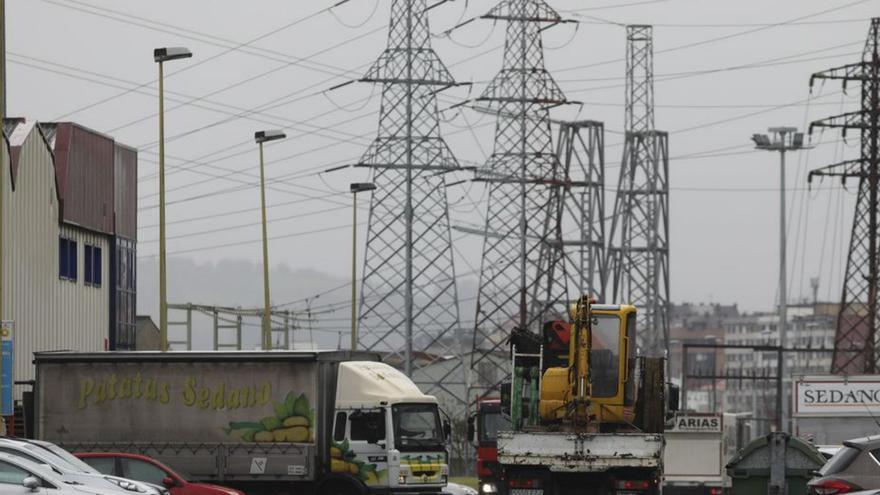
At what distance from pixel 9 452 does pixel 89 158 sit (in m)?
34.5

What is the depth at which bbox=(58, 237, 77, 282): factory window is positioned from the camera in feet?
176

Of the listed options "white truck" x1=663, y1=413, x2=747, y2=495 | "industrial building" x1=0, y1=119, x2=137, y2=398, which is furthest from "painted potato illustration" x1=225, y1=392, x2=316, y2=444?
"white truck" x1=663, y1=413, x2=747, y2=495

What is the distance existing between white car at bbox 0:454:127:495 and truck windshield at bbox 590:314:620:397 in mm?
10902

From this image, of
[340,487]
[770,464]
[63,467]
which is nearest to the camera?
[63,467]

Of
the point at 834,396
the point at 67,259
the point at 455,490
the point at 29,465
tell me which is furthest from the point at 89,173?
the point at 29,465

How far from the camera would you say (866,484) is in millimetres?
21188

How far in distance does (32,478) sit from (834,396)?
42.8 metres

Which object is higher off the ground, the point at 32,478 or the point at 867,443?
the point at 867,443

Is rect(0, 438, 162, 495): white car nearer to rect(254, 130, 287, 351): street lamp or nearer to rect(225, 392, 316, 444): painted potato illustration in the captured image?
rect(225, 392, 316, 444): painted potato illustration

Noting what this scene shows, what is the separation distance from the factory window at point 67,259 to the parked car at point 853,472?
35316 mm

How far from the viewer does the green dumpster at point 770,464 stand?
102 ft

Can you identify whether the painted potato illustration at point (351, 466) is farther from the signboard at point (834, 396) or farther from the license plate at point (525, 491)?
the signboard at point (834, 396)

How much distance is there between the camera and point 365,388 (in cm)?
3522

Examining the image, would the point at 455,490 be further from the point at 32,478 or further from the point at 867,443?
the point at 867,443
